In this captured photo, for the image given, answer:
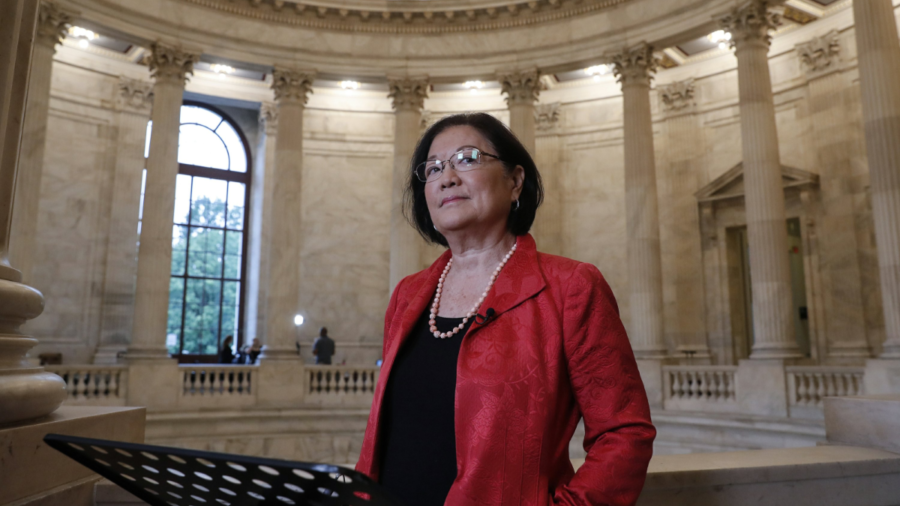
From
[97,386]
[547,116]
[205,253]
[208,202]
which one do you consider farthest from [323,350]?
[547,116]

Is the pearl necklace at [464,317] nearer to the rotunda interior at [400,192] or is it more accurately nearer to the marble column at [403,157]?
the rotunda interior at [400,192]

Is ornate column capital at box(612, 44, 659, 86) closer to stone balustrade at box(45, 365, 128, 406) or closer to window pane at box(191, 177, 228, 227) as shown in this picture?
window pane at box(191, 177, 228, 227)

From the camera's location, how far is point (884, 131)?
1530 cm

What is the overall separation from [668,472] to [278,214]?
18.9 meters

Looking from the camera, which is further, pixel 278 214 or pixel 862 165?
pixel 278 214

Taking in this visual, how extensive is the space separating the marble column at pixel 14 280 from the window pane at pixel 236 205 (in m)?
25.2

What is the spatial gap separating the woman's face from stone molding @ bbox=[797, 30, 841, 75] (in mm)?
21938

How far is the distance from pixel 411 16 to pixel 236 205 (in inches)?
457

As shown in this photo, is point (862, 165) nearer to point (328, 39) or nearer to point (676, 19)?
point (676, 19)

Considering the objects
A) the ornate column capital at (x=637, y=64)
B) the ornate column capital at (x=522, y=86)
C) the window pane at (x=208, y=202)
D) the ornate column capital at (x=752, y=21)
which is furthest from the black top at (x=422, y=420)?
the window pane at (x=208, y=202)

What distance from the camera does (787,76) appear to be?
73.7 ft

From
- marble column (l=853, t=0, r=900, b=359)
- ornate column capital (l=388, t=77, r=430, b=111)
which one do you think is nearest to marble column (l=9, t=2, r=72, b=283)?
ornate column capital (l=388, t=77, r=430, b=111)

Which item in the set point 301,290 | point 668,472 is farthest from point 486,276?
point 301,290

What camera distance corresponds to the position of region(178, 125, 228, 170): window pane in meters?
27.8
